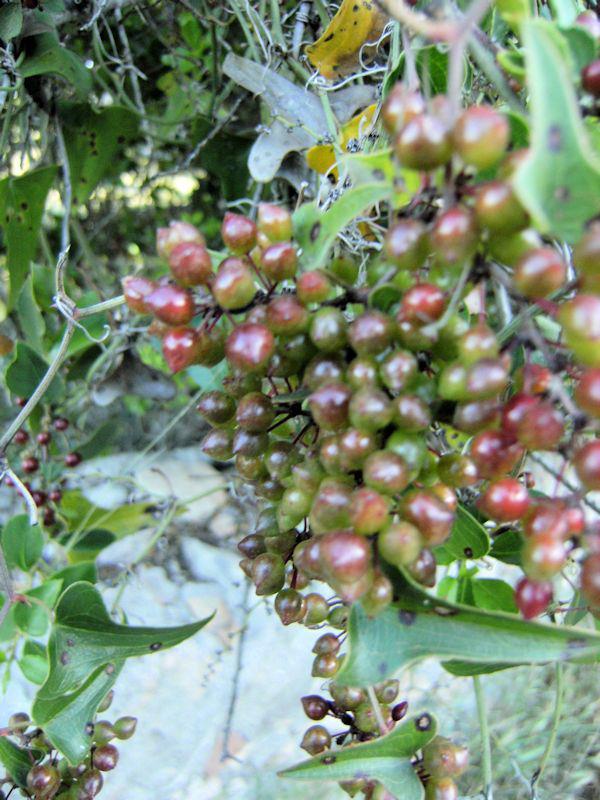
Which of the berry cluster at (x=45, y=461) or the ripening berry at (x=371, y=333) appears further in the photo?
the berry cluster at (x=45, y=461)

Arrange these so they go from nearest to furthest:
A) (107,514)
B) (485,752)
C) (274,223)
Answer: (274,223), (485,752), (107,514)

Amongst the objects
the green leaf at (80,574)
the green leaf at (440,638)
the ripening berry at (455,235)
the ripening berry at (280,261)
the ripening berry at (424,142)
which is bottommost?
the green leaf at (80,574)

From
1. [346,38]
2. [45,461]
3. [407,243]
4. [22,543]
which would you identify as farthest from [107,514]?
[407,243]

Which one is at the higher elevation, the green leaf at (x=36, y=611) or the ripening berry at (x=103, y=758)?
the green leaf at (x=36, y=611)

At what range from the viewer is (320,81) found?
661mm

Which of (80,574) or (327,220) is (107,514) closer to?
(80,574)

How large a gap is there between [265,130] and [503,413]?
18.6 inches

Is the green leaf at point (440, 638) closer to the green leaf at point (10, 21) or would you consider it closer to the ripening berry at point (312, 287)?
the ripening berry at point (312, 287)

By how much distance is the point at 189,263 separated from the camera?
1.12 ft

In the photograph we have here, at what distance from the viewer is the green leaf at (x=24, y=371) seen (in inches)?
29.6

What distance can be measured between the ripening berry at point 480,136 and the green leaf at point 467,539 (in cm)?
23

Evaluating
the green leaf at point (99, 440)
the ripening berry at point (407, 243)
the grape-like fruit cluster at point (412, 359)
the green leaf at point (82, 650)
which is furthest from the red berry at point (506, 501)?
the green leaf at point (99, 440)

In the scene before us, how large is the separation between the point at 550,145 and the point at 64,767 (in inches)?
22.6

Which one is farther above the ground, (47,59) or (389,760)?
(47,59)
